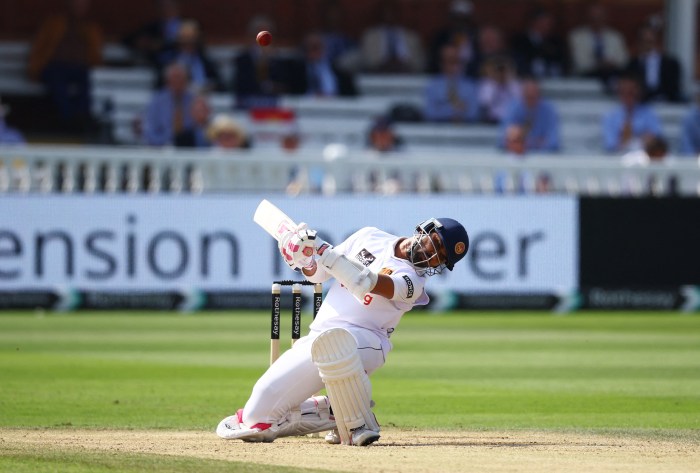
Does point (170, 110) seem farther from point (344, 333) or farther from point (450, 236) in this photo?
point (344, 333)

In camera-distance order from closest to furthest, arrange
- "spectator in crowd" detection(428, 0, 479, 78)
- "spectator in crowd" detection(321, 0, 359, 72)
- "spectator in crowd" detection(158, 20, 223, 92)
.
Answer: "spectator in crowd" detection(158, 20, 223, 92), "spectator in crowd" detection(428, 0, 479, 78), "spectator in crowd" detection(321, 0, 359, 72)

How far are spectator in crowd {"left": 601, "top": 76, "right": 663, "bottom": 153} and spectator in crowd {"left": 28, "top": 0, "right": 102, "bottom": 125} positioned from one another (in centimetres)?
764

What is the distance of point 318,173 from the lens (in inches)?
721

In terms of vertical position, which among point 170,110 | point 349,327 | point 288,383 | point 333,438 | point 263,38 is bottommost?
point 333,438

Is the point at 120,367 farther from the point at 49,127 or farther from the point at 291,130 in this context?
the point at 49,127

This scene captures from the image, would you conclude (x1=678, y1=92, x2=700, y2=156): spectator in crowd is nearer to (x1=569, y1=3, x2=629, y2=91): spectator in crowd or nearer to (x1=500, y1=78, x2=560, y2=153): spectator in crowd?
(x1=500, y1=78, x2=560, y2=153): spectator in crowd

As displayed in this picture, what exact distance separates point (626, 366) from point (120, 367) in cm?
427

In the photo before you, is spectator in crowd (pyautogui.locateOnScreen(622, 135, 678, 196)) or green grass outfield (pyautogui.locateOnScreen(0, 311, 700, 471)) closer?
green grass outfield (pyautogui.locateOnScreen(0, 311, 700, 471))

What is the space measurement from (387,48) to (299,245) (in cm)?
1582

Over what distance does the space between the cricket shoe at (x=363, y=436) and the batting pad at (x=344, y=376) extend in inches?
1.0

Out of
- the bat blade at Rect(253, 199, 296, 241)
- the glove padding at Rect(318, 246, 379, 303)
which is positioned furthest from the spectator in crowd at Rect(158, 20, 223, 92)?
the glove padding at Rect(318, 246, 379, 303)

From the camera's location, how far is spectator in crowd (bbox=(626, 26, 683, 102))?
2327 centimetres

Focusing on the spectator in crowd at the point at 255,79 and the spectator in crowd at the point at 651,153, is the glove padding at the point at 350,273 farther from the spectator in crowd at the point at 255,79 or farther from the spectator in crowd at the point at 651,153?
the spectator in crowd at the point at 255,79

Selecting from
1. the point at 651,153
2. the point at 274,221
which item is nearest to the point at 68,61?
the point at 651,153
